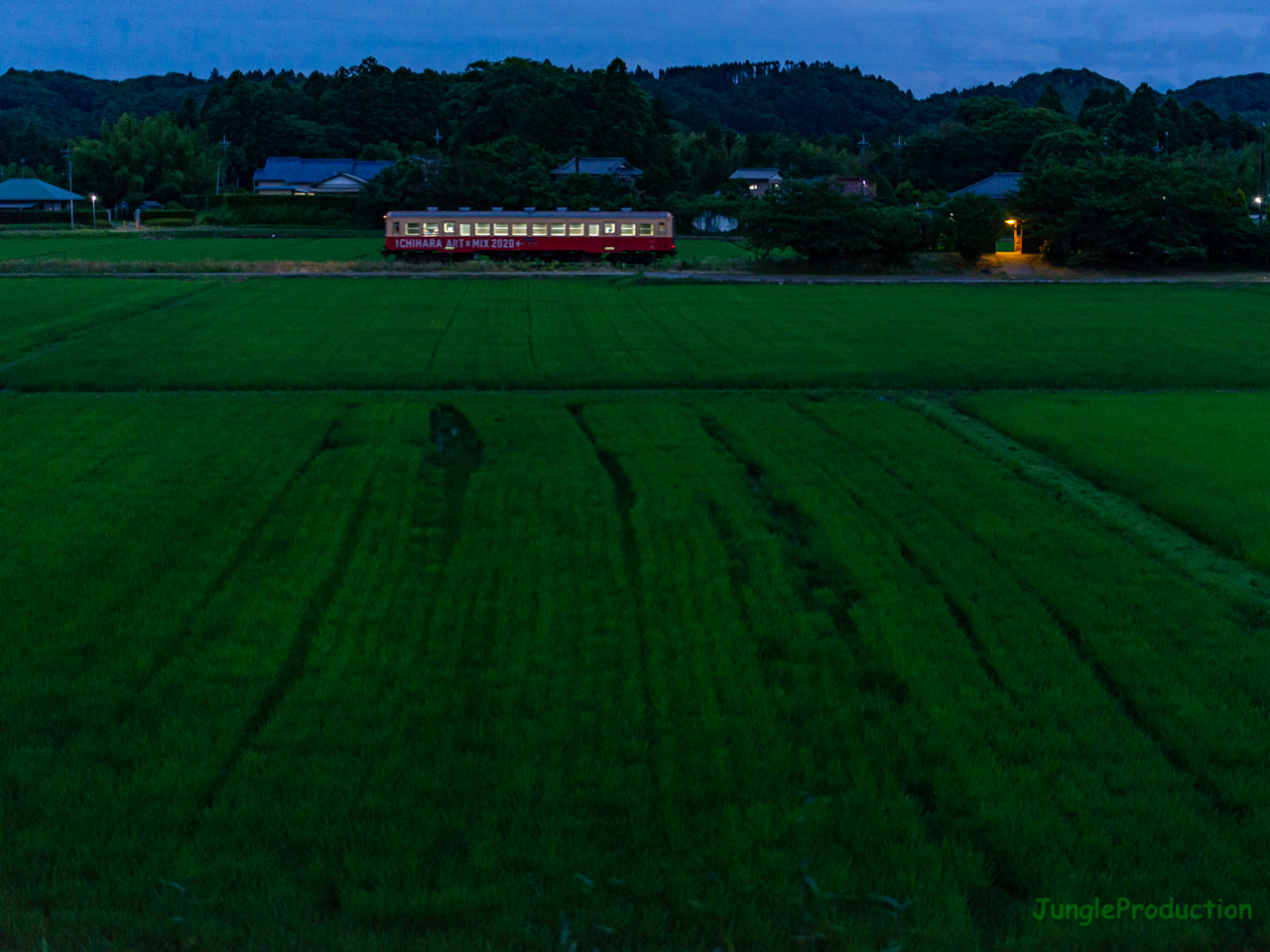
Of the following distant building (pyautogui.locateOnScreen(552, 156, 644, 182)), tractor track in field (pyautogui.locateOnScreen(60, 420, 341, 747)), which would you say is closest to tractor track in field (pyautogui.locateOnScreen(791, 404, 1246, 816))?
tractor track in field (pyautogui.locateOnScreen(60, 420, 341, 747))

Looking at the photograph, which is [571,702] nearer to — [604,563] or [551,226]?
[604,563]

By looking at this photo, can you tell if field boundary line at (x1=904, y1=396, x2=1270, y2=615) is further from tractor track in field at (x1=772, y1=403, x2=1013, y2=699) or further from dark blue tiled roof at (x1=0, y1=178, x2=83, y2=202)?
dark blue tiled roof at (x1=0, y1=178, x2=83, y2=202)

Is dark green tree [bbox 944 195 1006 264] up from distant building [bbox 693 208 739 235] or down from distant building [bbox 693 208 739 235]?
down

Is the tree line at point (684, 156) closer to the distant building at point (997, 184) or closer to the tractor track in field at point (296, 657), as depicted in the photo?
the distant building at point (997, 184)

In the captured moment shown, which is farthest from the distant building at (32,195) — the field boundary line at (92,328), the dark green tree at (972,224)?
the dark green tree at (972,224)

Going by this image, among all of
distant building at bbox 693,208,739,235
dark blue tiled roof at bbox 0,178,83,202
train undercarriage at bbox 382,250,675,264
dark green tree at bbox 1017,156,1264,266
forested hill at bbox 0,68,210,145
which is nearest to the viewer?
dark green tree at bbox 1017,156,1264,266
